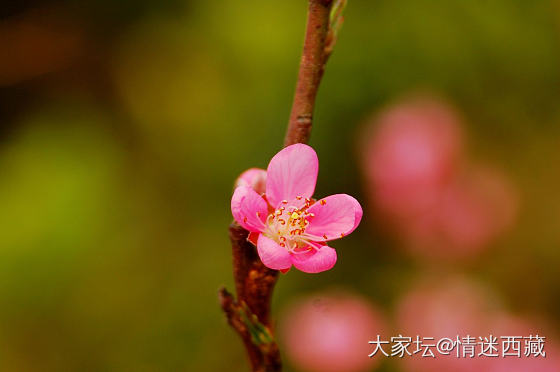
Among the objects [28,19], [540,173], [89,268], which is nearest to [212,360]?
[89,268]

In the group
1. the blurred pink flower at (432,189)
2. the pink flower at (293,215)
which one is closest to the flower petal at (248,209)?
the pink flower at (293,215)

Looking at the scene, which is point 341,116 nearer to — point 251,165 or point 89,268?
point 251,165

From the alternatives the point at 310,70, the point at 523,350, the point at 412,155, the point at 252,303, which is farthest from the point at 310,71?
the point at 412,155

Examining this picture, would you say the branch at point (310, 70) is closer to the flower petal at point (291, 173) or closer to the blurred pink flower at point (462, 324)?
the flower petal at point (291, 173)

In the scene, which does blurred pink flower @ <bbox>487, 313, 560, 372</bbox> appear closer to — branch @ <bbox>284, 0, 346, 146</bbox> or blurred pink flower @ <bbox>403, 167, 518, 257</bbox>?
blurred pink flower @ <bbox>403, 167, 518, 257</bbox>

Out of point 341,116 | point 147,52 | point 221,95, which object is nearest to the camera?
point 341,116

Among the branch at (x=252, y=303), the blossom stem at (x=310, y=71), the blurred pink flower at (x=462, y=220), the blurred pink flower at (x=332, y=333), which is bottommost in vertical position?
the branch at (x=252, y=303)

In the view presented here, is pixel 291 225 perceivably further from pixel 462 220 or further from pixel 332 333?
pixel 462 220

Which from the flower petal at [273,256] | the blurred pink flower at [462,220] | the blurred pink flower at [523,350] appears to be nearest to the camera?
the flower petal at [273,256]
